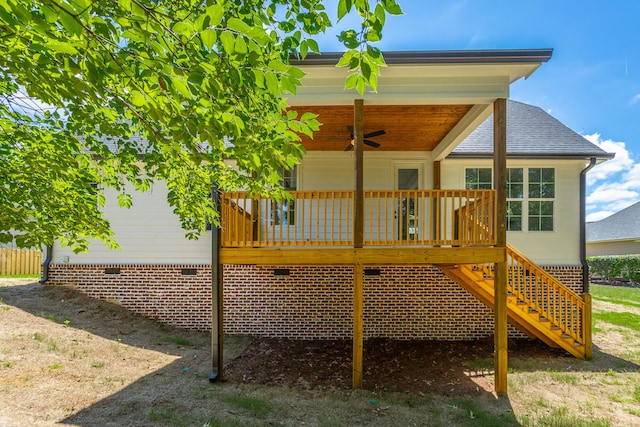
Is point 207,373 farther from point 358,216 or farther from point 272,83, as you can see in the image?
point 272,83

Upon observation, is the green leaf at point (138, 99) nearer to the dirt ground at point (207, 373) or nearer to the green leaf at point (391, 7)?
the green leaf at point (391, 7)

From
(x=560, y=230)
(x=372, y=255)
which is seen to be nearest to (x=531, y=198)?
(x=560, y=230)

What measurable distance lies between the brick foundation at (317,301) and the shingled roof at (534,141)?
9.42 feet

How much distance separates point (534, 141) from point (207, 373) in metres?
9.39

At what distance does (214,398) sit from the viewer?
4.96m

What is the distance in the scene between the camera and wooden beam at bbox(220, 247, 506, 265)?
5469 mm

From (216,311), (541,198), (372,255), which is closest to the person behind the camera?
(372,255)

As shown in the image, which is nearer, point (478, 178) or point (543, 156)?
point (543, 156)

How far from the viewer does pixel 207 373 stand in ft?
19.4

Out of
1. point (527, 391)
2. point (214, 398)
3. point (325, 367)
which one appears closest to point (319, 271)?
point (325, 367)

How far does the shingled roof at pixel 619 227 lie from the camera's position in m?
25.0

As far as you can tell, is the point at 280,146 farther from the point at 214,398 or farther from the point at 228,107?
the point at 214,398

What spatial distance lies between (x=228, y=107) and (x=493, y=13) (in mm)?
7886

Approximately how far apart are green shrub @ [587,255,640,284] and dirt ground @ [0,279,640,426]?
1515 cm
